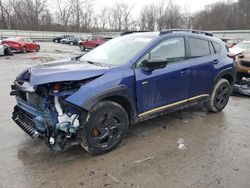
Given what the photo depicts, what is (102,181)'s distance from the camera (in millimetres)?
3111

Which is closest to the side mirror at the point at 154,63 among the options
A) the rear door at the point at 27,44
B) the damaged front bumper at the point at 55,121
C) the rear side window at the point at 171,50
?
the rear side window at the point at 171,50

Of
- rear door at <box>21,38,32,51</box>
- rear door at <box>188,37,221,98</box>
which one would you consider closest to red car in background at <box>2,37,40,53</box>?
rear door at <box>21,38,32,51</box>

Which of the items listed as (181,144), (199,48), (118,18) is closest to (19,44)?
(199,48)

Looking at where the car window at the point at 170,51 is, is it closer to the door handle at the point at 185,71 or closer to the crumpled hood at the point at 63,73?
the door handle at the point at 185,71

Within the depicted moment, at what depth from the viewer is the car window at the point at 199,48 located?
4.92m

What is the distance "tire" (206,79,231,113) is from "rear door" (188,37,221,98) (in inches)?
10.0

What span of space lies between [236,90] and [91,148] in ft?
18.7

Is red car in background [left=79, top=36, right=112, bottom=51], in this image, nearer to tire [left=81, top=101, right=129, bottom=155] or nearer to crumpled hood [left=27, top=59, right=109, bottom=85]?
crumpled hood [left=27, top=59, right=109, bottom=85]

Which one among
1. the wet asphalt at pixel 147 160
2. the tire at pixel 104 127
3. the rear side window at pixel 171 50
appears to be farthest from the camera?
the rear side window at pixel 171 50

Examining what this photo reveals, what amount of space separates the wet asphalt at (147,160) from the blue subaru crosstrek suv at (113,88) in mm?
313

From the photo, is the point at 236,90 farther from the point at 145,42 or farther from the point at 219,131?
the point at 145,42

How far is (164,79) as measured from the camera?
14.0 feet

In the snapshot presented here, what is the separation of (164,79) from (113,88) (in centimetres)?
107

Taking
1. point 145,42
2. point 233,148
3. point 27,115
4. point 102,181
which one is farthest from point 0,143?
point 233,148
